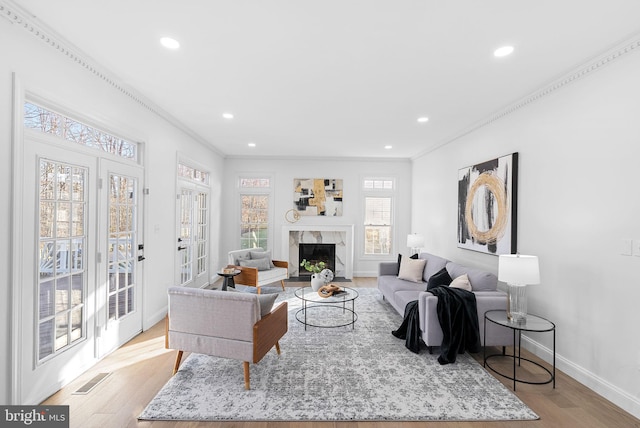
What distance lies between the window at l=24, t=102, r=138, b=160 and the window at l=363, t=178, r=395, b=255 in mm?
4830

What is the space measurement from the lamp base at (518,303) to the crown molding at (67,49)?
4.22 m

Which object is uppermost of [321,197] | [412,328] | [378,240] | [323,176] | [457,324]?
[323,176]

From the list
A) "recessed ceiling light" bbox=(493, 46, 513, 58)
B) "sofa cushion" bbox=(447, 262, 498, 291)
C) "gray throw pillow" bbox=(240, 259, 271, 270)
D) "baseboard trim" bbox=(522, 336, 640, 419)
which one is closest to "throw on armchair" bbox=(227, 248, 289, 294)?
"gray throw pillow" bbox=(240, 259, 271, 270)

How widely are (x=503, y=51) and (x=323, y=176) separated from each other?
4.75 metres

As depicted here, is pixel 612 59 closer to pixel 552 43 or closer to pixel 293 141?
pixel 552 43

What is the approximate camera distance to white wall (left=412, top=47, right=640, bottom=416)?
2.39 m

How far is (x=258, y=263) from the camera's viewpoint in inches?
223

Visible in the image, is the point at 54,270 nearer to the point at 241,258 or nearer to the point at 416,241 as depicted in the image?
the point at 241,258

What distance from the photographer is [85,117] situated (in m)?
2.78

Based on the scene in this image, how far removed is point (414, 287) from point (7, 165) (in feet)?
14.3

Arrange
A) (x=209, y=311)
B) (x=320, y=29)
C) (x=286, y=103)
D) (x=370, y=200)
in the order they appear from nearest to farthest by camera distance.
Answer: (x=320, y=29), (x=209, y=311), (x=286, y=103), (x=370, y=200)

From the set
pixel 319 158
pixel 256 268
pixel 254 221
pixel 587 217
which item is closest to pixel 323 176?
pixel 319 158

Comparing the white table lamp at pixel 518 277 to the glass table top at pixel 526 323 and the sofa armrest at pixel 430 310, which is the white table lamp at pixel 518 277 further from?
the sofa armrest at pixel 430 310

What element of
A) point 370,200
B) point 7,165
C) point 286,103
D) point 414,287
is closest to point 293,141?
point 286,103
